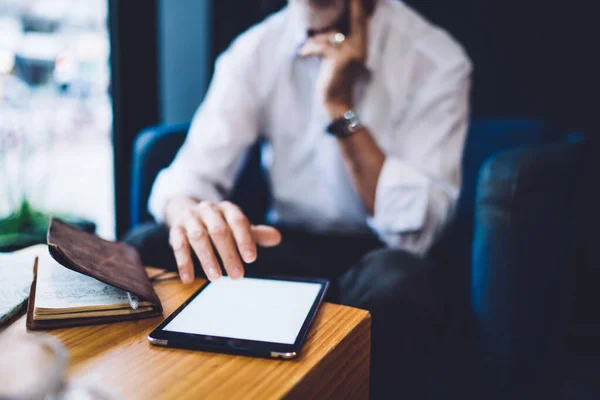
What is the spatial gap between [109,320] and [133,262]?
0.16m

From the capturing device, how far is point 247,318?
586 mm

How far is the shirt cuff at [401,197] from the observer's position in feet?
3.35

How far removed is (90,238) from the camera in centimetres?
74

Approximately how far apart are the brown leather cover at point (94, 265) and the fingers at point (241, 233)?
0.44 feet

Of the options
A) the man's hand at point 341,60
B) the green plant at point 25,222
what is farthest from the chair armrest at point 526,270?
the green plant at point 25,222

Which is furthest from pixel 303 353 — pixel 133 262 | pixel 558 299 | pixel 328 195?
pixel 328 195

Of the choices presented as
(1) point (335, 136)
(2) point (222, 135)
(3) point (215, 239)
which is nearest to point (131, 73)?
(2) point (222, 135)

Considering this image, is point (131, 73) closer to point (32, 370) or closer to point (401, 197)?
point (401, 197)

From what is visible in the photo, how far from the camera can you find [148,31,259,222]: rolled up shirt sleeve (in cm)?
115

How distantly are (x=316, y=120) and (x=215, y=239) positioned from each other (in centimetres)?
64

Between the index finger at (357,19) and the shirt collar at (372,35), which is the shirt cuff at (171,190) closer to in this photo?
the shirt collar at (372,35)

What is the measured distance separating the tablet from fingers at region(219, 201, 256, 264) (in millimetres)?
50

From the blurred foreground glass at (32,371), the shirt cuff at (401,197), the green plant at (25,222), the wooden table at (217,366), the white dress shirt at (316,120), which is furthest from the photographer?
the green plant at (25,222)

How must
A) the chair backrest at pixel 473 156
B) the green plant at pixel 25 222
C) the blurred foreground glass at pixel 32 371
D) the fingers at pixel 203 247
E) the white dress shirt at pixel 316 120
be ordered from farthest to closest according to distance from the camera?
1. the green plant at pixel 25 222
2. the chair backrest at pixel 473 156
3. the white dress shirt at pixel 316 120
4. the fingers at pixel 203 247
5. the blurred foreground glass at pixel 32 371
